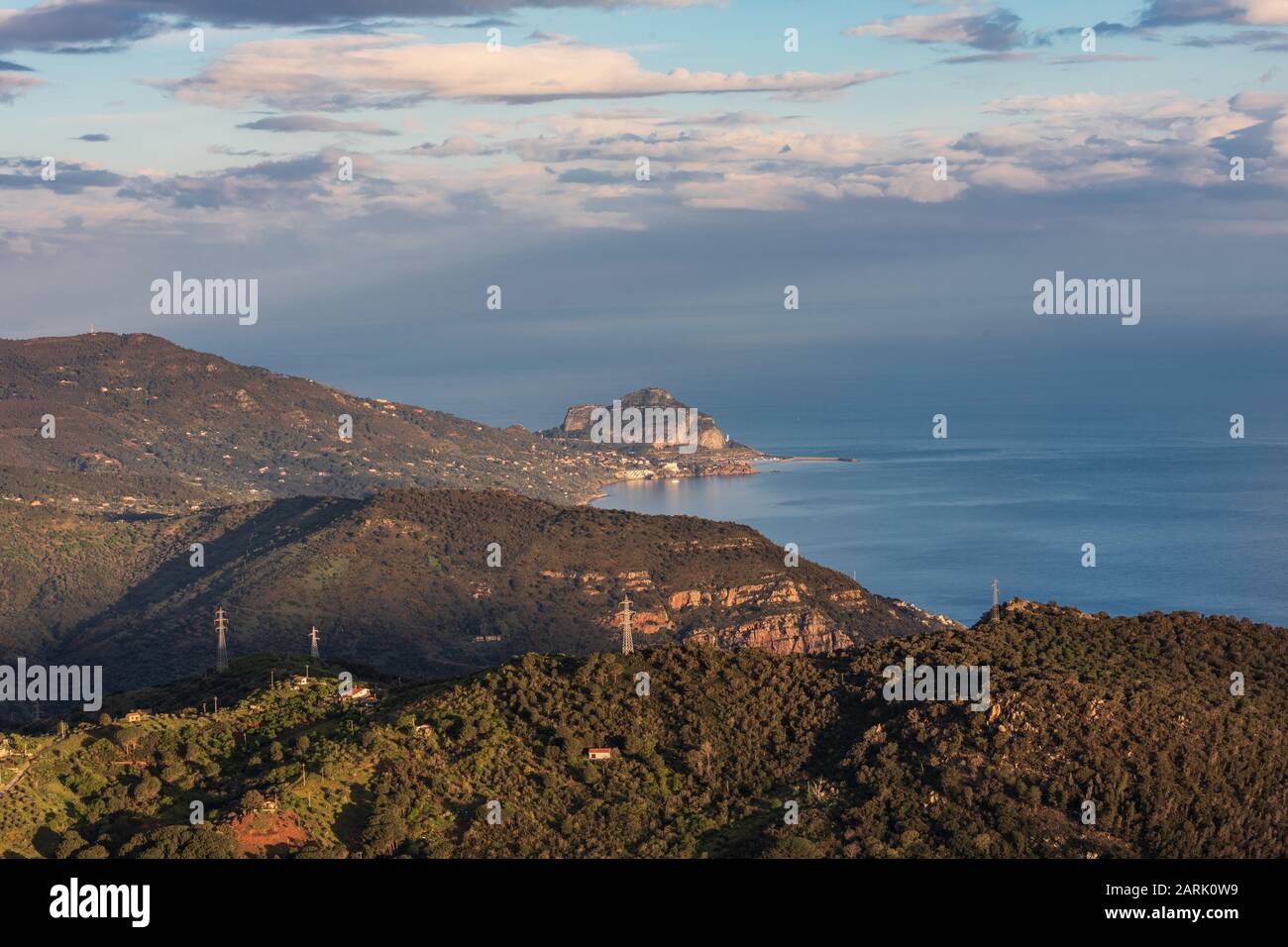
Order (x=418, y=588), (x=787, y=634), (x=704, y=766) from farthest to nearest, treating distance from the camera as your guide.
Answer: (x=418, y=588)
(x=787, y=634)
(x=704, y=766)

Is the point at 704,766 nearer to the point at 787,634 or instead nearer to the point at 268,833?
the point at 268,833

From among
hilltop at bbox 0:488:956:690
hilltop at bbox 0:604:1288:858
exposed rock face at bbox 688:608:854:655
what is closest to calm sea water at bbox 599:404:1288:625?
hilltop at bbox 0:488:956:690

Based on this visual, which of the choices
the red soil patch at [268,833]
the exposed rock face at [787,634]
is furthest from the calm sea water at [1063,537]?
the red soil patch at [268,833]

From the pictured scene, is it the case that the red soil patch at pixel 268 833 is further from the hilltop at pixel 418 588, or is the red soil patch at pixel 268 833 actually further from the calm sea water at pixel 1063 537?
the calm sea water at pixel 1063 537

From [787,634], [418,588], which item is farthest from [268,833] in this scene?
[418,588]

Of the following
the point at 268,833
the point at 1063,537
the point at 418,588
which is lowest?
the point at 268,833

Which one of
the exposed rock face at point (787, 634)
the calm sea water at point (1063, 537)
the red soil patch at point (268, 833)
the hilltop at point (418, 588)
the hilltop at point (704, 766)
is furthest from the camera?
the calm sea water at point (1063, 537)

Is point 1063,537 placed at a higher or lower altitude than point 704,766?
higher

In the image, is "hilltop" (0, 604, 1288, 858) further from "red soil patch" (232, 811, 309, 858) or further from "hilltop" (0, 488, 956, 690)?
"hilltop" (0, 488, 956, 690)

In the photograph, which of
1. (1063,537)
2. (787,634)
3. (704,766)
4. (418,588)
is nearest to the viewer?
(704,766)
